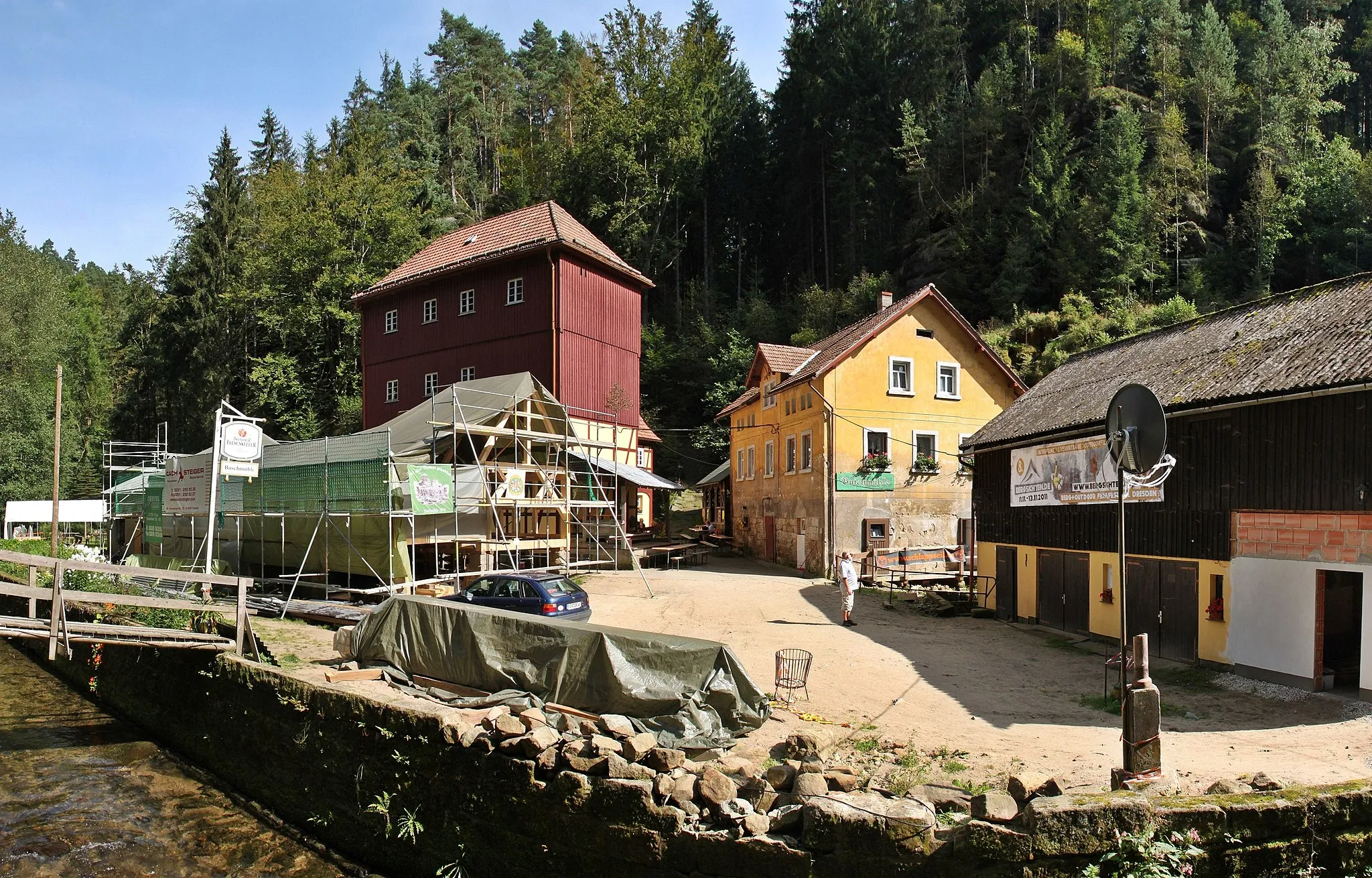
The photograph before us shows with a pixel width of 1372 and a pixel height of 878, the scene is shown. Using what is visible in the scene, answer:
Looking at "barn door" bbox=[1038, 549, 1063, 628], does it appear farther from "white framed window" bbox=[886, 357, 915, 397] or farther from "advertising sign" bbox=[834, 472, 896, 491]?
"white framed window" bbox=[886, 357, 915, 397]

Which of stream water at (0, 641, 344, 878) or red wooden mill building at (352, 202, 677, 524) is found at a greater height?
red wooden mill building at (352, 202, 677, 524)

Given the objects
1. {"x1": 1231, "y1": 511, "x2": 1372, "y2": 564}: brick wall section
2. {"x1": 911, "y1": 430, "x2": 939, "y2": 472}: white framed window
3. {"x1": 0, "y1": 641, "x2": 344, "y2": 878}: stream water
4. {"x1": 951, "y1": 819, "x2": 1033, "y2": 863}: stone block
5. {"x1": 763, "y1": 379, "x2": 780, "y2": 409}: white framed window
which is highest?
{"x1": 763, "y1": 379, "x2": 780, "y2": 409}: white framed window

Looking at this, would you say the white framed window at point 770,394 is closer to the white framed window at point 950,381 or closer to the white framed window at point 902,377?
the white framed window at point 902,377

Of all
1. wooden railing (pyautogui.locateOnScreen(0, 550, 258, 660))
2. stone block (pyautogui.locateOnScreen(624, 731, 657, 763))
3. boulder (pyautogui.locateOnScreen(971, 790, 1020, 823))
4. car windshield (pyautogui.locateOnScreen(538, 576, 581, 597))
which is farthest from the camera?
car windshield (pyautogui.locateOnScreen(538, 576, 581, 597))

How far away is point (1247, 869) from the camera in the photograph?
548cm

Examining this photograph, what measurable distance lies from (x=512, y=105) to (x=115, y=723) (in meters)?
65.4

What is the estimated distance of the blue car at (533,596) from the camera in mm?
15680

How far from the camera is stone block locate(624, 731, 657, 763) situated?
322 inches

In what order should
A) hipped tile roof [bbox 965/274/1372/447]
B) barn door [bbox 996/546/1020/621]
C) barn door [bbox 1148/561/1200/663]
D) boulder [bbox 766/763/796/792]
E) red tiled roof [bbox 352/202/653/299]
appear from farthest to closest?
red tiled roof [bbox 352/202/653/299] < barn door [bbox 996/546/1020/621] < barn door [bbox 1148/561/1200/663] < hipped tile roof [bbox 965/274/1372/447] < boulder [bbox 766/763/796/792]

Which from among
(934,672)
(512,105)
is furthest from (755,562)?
(512,105)

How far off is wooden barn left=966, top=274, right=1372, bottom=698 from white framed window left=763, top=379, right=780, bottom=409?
1465 centimetres

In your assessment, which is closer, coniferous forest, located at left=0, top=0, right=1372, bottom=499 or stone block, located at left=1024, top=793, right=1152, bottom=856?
stone block, located at left=1024, top=793, right=1152, bottom=856

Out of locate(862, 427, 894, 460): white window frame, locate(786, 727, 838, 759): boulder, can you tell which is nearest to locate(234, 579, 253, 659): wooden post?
locate(786, 727, 838, 759): boulder

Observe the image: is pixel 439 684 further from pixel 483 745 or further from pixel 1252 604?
pixel 1252 604
